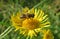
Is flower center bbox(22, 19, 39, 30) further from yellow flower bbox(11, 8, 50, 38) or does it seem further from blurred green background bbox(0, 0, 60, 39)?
blurred green background bbox(0, 0, 60, 39)

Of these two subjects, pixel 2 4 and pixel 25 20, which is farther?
pixel 2 4

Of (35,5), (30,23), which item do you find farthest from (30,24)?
(35,5)

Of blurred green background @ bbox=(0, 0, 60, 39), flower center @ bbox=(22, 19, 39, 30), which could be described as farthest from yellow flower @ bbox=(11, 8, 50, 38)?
blurred green background @ bbox=(0, 0, 60, 39)

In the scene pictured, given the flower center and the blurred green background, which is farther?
the blurred green background

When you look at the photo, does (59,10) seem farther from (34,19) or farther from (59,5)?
(34,19)

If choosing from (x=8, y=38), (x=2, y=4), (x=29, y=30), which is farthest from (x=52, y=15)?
(x=29, y=30)

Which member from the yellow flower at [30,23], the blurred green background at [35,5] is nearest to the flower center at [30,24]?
the yellow flower at [30,23]

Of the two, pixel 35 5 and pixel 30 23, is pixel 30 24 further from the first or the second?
pixel 35 5

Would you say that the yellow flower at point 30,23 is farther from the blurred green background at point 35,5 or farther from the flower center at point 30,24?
the blurred green background at point 35,5
